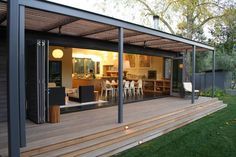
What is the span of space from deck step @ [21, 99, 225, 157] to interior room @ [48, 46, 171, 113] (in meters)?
2.54

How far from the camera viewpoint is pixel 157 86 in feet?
47.5

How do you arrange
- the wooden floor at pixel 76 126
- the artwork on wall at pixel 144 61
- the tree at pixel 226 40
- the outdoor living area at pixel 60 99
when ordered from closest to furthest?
the outdoor living area at pixel 60 99 → the wooden floor at pixel 76 126 → the tree at pixel 226 40 → the artwork on wall at pixel 144 61

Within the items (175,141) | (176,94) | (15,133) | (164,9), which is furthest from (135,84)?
(15,133)

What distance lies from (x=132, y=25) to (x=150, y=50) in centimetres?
536

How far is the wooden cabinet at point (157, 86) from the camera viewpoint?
45.9 feet

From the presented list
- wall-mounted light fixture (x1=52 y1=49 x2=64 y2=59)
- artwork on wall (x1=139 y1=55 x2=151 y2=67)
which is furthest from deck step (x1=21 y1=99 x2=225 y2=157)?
artwork on wall (x1=139 y1=55 x2=151 y2=67)

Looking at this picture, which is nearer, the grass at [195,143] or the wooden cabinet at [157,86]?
the grass at [195,143]

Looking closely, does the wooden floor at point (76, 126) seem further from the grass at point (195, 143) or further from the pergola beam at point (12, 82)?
the grass at point (195, 143)

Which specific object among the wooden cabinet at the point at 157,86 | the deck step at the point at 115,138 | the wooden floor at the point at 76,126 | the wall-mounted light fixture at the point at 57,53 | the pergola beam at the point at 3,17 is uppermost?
the pergola beam at the point at 3,17

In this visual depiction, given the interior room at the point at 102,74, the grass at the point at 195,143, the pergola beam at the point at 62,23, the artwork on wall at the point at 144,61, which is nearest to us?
the grass at the point at 195,143

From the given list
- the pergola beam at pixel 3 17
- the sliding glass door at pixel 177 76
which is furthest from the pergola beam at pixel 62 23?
the sliding glass door at pixel 177 76

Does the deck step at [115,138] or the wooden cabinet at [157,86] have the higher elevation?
the wooden cabinet at [157,86]

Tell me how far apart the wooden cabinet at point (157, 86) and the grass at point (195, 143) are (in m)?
6.27

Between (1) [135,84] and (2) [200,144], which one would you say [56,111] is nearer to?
(2) [200,144]
